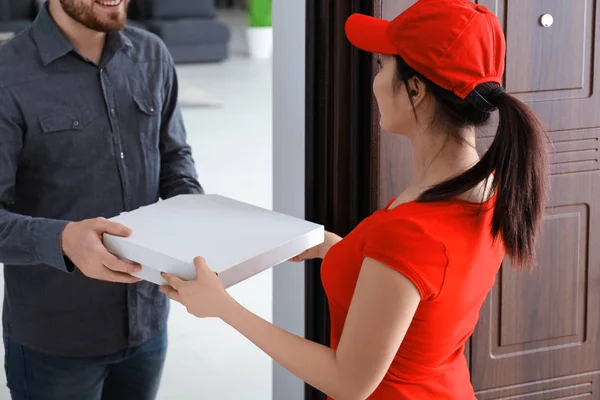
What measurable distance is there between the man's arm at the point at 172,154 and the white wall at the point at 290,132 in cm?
26

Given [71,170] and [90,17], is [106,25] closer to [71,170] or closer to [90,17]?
[90,17]

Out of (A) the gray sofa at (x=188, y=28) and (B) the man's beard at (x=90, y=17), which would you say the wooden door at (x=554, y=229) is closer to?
(B) the man's beard at (x=90, y=17)

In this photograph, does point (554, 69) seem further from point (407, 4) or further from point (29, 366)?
point (29, 366)

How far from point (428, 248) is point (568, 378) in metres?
1.19

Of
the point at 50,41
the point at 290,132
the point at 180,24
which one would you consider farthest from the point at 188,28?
the point at 50,41

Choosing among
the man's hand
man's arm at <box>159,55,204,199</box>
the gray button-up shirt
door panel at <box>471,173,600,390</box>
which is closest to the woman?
the man's hand

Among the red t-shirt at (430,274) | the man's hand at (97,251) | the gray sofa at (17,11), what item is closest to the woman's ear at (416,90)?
the red t-shirt at (430,274)

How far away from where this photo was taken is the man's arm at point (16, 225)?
5.84 ft

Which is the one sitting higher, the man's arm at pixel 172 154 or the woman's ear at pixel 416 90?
the woman's ear at pixel 416 90

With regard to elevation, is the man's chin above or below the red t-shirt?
above

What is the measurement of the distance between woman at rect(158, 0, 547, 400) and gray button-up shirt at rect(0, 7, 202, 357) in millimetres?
502

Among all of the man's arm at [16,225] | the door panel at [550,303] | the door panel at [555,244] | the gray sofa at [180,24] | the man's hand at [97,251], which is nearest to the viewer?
the man's hand at [97,251]

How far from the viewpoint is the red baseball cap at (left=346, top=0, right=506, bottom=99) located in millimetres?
1387

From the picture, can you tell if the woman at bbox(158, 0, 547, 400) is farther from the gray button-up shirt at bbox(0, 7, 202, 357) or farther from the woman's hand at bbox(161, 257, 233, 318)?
the gray button-up shirt at bbox(0, 7, 202, 357)
